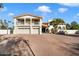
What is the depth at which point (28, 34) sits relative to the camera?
7.16 meters

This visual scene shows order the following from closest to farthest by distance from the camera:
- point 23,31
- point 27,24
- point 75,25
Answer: point 75,25
point 23,31
point 27,24

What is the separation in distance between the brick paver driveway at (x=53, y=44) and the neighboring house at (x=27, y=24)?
0.13 meters

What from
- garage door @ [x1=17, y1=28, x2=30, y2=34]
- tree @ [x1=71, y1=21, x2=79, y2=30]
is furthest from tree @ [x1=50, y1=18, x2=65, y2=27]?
garage door @ [x1=17, y1=28, x2=30, y2=34]

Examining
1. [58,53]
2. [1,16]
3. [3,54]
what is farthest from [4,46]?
[58,53]

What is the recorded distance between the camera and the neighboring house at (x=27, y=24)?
7148mm

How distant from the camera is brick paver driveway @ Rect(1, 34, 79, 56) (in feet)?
23.4

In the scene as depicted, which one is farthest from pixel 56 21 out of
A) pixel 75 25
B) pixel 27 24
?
pixel 27 24

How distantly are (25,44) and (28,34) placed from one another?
22 centimetres

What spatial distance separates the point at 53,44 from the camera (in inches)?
284

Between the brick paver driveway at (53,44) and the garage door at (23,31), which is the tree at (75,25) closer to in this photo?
the brick paver driveway at (53,44)

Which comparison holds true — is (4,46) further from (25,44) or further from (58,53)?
(58,53)

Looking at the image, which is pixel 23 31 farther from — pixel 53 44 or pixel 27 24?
pixel 53 44

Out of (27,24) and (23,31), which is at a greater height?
(27,24)

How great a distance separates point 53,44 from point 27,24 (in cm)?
71
